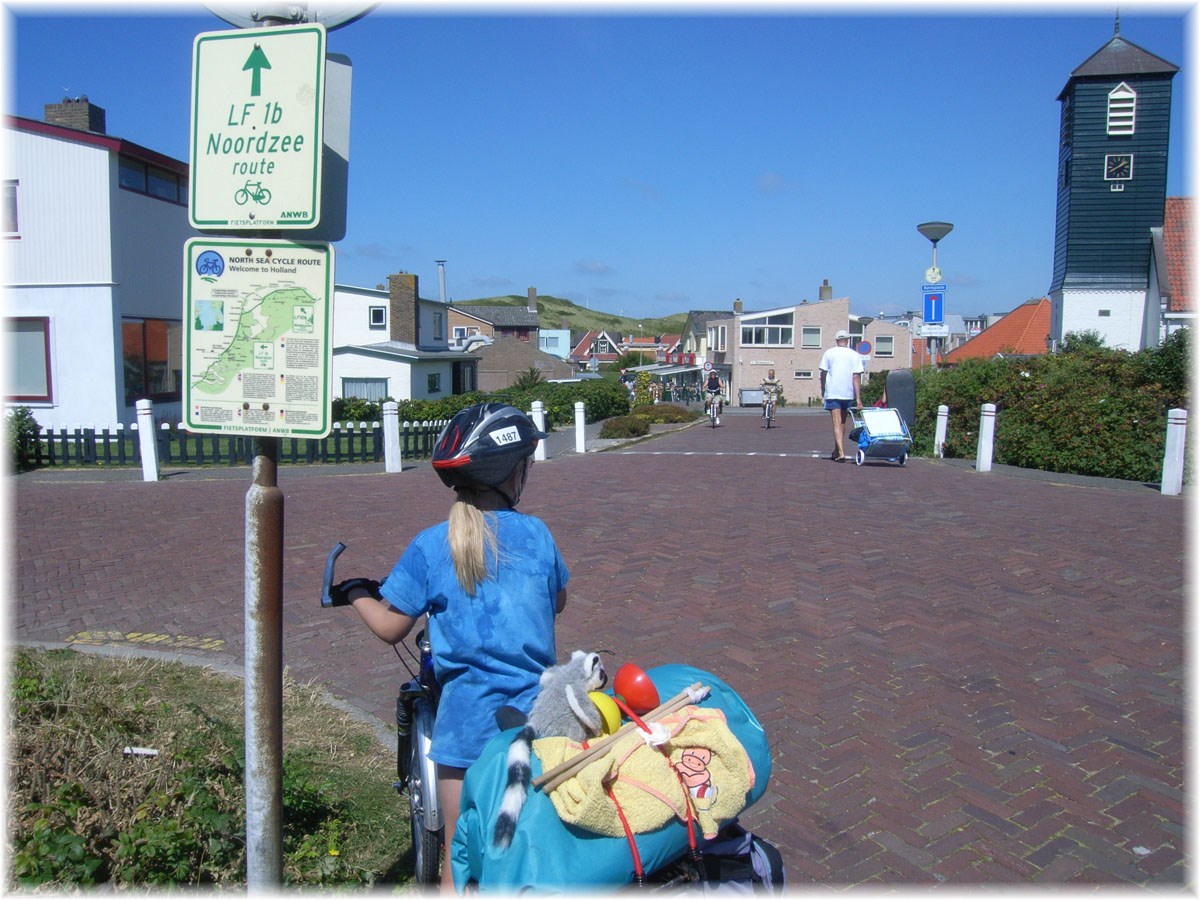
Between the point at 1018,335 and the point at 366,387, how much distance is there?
35216 millimetres

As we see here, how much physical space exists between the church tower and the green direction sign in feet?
121

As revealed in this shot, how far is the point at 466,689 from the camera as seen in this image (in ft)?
8.66

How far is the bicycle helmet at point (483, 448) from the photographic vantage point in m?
2.67

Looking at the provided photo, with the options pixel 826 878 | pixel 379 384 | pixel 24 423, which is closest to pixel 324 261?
pixel 826 878

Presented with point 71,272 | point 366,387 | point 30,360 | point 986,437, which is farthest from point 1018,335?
point 30,360

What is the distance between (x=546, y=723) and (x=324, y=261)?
1.32 meters

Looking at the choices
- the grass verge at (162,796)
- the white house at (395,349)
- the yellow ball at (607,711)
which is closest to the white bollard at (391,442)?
A: the grass verge at (162,796)

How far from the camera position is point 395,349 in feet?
130

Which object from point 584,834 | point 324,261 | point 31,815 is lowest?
point 31,815

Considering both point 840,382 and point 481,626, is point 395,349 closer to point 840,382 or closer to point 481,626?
point 840,382

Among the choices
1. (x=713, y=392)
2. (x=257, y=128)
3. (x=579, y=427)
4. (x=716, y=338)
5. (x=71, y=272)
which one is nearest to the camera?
(x=257, y=128)

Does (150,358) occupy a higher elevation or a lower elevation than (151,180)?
lower

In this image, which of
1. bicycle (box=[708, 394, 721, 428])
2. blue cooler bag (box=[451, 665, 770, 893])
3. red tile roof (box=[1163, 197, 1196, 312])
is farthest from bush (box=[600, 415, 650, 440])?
blue cooler bag (box=[451, 665, 770, 893])

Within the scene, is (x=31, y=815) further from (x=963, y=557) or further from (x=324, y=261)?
(x=963, y=557)
